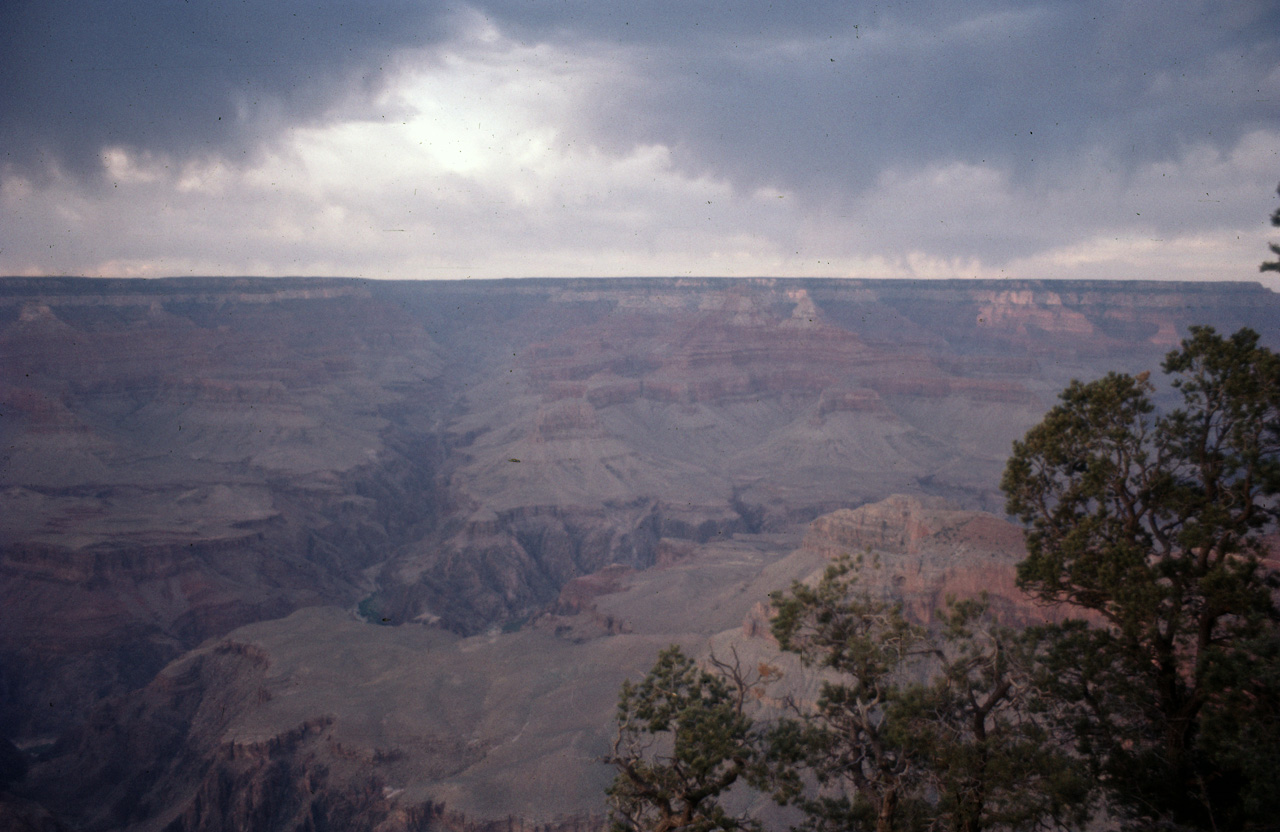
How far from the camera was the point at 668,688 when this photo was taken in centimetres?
1892

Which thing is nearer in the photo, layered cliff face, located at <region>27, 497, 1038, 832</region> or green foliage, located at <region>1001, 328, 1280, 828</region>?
green foliage, located at <region>1001, 328, 1280, 828</region>

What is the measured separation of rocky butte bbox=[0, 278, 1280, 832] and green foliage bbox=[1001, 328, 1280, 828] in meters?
23.4

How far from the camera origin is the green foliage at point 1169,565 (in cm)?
1619

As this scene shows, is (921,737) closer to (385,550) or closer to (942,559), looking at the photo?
(942,559)

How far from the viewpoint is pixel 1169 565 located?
17.1 m

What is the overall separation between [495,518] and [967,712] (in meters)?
101

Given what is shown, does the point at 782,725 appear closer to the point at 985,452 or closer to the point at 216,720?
the point at 216,720

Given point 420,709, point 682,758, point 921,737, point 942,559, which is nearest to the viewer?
point 682,758

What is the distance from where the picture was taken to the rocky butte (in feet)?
174

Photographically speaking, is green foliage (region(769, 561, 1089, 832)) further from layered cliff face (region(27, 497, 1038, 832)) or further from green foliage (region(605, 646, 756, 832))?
layered cliff face (region(27, 497, 1038, 832))

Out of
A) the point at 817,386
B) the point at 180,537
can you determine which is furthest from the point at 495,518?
the point at 817,386

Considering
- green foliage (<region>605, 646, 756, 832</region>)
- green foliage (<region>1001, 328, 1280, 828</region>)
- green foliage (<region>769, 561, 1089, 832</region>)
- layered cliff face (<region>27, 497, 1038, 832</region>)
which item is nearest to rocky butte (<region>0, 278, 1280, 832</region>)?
layered cliff face (<region>27, 497, 1038, 832</region>)

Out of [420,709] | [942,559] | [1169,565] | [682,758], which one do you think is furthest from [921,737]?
[420,709]

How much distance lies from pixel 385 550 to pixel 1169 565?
119412mm
